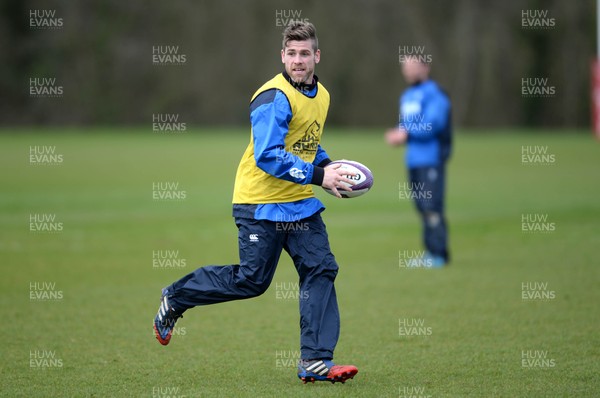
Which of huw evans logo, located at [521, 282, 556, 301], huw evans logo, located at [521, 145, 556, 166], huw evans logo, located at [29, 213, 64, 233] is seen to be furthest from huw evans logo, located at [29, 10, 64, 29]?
huw evans logo, located at [521, 282, 556, 301]

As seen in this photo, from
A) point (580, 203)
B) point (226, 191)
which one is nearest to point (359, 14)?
point (226, 191)

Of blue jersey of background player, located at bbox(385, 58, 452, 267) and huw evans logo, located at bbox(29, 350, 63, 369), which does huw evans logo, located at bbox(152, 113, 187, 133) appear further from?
huw evans logo, located at bbox(29, 350, 63, 369)

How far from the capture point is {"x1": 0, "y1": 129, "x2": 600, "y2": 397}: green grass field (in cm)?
664

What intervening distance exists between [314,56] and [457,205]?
545 inches

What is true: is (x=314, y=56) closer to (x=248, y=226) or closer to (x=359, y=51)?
(x=248, y=226)

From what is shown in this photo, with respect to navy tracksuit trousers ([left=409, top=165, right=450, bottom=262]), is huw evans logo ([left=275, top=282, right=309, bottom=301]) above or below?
below

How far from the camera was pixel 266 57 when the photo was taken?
55875 mm

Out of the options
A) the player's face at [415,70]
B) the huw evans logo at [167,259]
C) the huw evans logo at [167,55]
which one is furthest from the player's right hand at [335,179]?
the huw evans logo at [167,55]

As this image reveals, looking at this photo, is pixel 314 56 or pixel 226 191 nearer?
pixel 314 56

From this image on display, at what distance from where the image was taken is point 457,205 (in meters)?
19.9

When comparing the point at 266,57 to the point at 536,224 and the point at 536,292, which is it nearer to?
the point at 536,224

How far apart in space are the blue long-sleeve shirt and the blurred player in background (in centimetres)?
533

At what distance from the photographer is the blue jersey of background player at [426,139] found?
39.2 feet

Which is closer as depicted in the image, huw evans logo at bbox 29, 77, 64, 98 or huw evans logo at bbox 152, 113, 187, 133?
huw evans logo at bbox 152, 113, 187, 133
